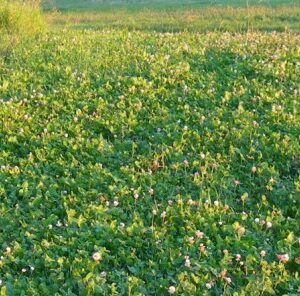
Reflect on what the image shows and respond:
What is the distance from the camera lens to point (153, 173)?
4.86 meters

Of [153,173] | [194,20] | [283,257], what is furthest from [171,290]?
[194,20]

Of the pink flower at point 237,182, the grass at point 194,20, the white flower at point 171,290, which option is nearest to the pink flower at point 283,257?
the white flower at point 171,290

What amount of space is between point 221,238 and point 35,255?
125cm

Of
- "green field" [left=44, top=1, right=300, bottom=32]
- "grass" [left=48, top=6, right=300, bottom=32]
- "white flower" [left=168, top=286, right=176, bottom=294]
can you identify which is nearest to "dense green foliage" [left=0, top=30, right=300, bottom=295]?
"white flower" [left=168, top=286, right=176, bottom=294]

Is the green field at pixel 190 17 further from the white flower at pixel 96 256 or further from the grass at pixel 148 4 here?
the white flower at pixel 96 256

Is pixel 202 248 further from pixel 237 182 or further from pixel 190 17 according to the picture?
pixel 190 17

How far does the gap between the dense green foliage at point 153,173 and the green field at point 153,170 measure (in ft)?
0.04

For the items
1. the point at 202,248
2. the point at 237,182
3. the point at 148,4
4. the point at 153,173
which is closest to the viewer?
the point at 202,248

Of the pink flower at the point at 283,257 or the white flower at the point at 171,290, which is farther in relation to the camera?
the pink flower at the point at 283,257

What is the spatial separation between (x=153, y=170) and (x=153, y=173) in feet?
0.16

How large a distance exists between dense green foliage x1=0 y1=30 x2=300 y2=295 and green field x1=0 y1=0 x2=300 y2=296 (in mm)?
13

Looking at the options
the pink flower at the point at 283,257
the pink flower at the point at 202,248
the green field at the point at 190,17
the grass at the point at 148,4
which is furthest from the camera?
the grass at the point at 148,4

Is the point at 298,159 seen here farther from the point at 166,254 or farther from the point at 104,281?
the point at 104,281

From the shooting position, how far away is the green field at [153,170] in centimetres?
365
